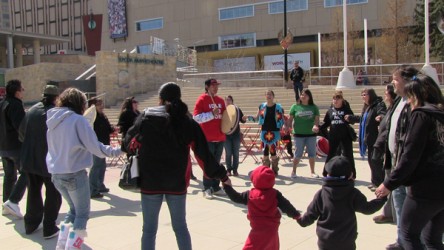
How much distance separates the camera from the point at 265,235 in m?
3.49

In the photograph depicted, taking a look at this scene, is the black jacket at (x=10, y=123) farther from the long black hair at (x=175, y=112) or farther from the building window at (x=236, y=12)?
the building window at (x=236, y=12)

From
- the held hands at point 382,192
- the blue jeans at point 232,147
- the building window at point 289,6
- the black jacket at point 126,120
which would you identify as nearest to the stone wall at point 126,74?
the blue jeans at point 232,147

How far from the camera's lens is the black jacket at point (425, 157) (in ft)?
10.8

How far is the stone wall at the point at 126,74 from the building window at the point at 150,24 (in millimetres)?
34144

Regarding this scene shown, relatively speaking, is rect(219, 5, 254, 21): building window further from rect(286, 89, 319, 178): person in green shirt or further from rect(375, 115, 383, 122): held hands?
rect(375, 115, 383, 122): held hands

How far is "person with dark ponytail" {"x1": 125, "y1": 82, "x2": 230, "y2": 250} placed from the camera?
3.71 meters

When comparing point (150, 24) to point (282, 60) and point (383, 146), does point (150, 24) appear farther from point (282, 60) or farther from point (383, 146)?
point (383, 146)

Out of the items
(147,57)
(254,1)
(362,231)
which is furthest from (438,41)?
(362,231)

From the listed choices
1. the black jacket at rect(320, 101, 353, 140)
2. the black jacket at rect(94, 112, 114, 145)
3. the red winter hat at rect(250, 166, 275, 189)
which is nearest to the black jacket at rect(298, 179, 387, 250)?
the red winter hat at rect(250, 166, 275, 189)

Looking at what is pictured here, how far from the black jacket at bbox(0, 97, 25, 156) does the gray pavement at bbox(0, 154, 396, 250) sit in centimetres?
105

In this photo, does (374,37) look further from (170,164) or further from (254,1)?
(170,164)

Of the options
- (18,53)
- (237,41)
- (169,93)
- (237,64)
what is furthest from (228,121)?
(237,41)

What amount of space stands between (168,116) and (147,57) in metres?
23.4

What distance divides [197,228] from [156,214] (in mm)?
1872
